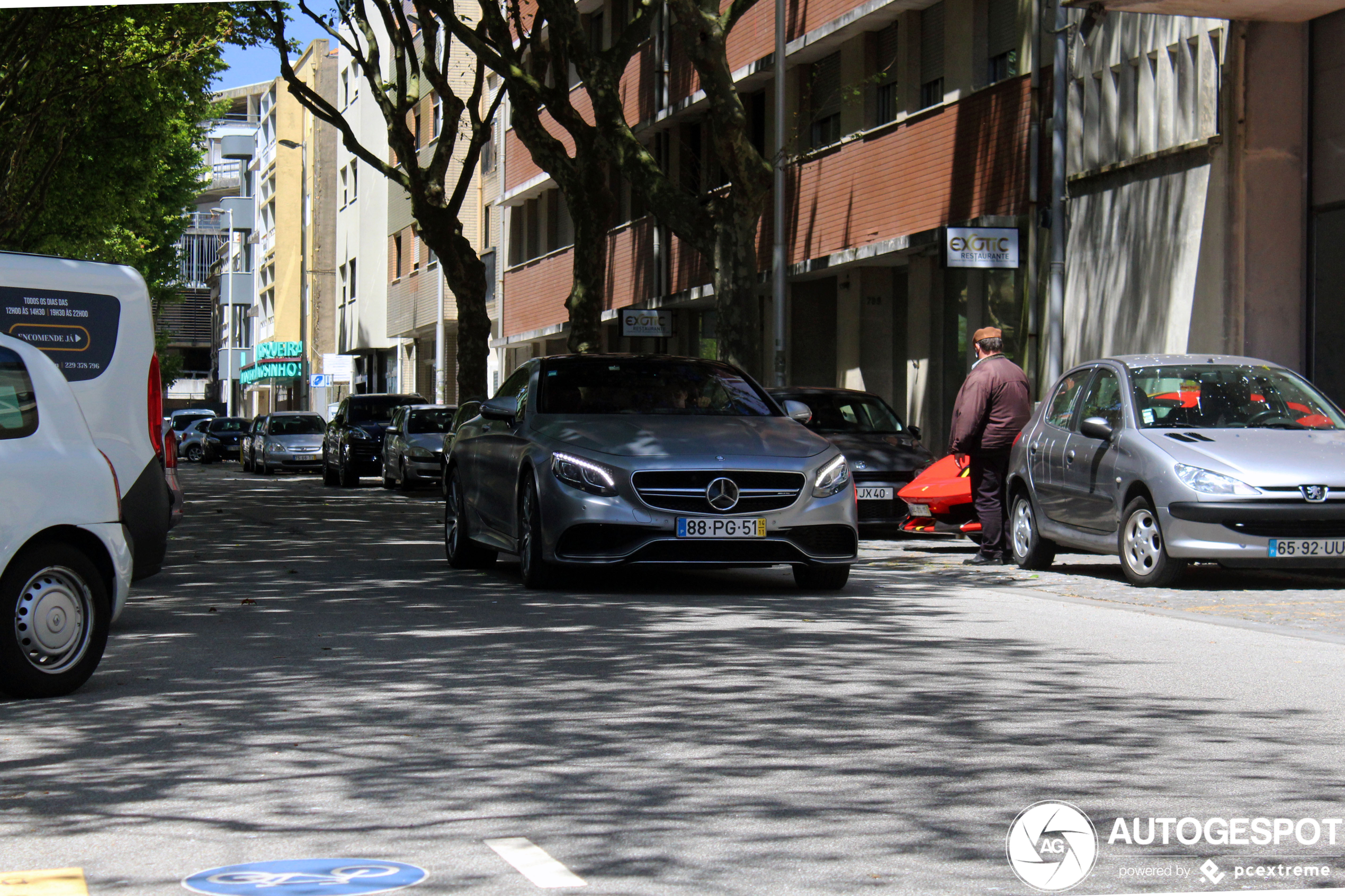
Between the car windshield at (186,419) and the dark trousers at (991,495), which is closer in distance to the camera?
the dark trousers at (991,495)

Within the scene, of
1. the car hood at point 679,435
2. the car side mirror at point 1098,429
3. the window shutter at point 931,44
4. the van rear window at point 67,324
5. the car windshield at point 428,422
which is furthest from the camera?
the car windshield at point 428,422

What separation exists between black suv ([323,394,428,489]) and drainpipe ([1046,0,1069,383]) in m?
14.7

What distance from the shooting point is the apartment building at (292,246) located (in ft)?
263

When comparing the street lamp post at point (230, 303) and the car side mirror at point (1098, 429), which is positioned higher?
the street lamp post at point (230, 303)

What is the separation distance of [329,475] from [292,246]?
2320 inches

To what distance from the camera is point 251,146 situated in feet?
379

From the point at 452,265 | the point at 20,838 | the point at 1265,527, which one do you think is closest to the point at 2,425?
the point at 20,838

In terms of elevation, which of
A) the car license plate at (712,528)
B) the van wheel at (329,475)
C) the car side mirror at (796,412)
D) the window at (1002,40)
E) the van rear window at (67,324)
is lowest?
the van wheel at (329,475)

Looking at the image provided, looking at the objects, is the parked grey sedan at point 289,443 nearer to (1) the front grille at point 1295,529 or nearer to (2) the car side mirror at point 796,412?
(2) the car side mirror at point 796,412

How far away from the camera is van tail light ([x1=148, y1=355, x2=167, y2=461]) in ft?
36.0

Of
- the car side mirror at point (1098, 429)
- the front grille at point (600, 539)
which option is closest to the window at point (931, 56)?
the car side mirror at point (1098, 429)

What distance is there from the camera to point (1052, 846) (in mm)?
4984

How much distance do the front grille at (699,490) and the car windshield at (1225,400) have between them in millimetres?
3194

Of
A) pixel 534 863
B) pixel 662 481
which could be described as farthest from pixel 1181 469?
pixel 534 863
